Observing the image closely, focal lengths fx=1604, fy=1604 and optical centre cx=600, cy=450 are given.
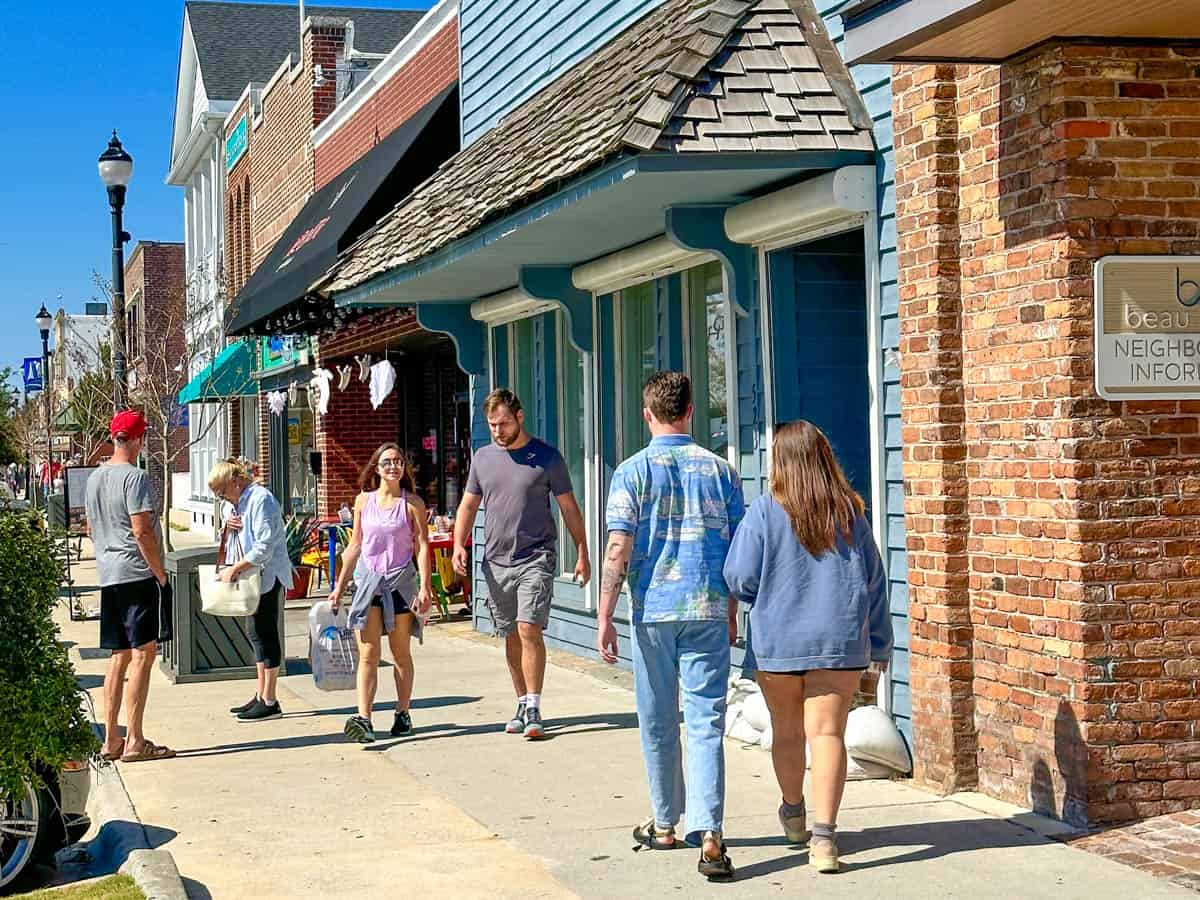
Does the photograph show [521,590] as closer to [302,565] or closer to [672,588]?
[672,588]

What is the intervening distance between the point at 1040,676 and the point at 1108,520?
2.35ft

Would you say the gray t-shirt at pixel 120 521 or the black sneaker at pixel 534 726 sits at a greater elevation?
the gray t-shirt at pixel 120 521

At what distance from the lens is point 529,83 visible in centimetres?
1291

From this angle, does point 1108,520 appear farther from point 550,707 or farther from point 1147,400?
point 550,707

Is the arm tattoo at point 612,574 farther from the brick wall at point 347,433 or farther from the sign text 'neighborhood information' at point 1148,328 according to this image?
the brick wall at point 347,433

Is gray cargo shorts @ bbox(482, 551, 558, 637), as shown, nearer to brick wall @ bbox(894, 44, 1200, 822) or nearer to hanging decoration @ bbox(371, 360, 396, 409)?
brick wall @ bbox(894, 44, 1200, 822)

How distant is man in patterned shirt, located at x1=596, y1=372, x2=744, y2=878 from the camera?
6.12 m

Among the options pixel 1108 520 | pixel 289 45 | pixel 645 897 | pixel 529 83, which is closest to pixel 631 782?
pixel 645 897

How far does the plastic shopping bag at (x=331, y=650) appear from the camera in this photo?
10.3m

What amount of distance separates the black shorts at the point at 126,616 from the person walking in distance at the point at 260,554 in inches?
38.9

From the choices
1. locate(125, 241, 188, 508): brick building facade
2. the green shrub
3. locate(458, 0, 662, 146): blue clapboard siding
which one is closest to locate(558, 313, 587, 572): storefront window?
locate(458, 0, 662, 146): blue clapboard siding

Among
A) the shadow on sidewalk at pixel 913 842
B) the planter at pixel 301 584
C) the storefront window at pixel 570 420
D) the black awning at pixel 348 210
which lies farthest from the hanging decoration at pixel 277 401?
the shadow on sidewalk at pixel 913 842

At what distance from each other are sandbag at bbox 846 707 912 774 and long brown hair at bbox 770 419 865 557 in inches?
70.4

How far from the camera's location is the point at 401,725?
9.39 meters
